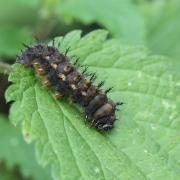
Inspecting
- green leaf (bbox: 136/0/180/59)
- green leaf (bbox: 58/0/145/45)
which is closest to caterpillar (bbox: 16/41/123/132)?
green leaf (bbox: 58/0/145/45)

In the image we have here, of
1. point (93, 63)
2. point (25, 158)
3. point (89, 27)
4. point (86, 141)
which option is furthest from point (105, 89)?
point (89, 27)

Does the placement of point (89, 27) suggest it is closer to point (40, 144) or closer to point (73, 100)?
point (73, 100)

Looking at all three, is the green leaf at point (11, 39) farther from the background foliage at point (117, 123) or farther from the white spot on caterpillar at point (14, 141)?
the background foliage at point (117, 123)

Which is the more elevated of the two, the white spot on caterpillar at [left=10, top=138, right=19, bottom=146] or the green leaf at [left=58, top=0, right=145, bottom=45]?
the green leaf at [left=58, top=0, right=145, bottom=45]

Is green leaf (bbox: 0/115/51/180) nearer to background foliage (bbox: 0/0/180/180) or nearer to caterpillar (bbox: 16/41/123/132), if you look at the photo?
background foliage (bbox: 0/0/180/180)

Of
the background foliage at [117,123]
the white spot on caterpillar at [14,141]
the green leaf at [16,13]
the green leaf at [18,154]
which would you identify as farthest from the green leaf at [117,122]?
the green leaf at [16,13]
